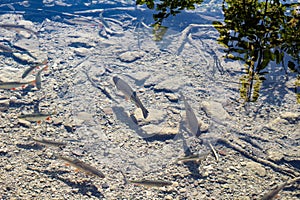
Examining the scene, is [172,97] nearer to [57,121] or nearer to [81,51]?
[57,121]

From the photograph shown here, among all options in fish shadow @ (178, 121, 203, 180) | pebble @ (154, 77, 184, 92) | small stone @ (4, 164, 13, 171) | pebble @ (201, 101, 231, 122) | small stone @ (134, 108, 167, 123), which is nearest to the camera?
small stone @ (4, 164, 13, 171)

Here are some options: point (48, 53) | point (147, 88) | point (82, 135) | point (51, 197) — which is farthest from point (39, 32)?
point (51, 197)

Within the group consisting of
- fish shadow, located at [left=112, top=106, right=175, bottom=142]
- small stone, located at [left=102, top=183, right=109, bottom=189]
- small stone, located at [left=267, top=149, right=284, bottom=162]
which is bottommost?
small stone, located at [left=102, top=183, right=109, bottom=189]

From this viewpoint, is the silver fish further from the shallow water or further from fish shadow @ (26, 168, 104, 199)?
fish shadow @ (26, 168, 104, 199)

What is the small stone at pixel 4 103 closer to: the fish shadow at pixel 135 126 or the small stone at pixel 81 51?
the fish shadow at pixel 135 126

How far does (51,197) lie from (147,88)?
4.93 m

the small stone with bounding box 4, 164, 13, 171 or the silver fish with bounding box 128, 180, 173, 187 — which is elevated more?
the silver fish with bounding box 128, 180, 173, 187

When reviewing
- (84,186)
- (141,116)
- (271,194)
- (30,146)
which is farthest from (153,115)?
(271,194)

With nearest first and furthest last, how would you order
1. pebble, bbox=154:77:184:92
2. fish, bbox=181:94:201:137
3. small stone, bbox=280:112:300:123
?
fish, bbox=181:94:201:137 → small stone, bbox=280:112:300:123 → pebble, bbox=154:77:184:92

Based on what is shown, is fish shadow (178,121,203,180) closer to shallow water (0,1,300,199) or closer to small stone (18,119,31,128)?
shallow water (0,1,300,199)

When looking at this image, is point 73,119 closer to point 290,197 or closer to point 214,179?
point 214,179

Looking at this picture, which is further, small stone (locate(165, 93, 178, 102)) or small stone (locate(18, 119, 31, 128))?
small stone (locate(165, 93, 178, 102))

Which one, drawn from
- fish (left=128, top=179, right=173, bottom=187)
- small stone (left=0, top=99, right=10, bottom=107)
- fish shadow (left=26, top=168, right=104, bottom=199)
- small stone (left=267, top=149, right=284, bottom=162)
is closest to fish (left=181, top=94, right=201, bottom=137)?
small stone (left=267, top=149, right=284, bottom=162)

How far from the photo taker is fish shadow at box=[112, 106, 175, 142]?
8.12 metres
